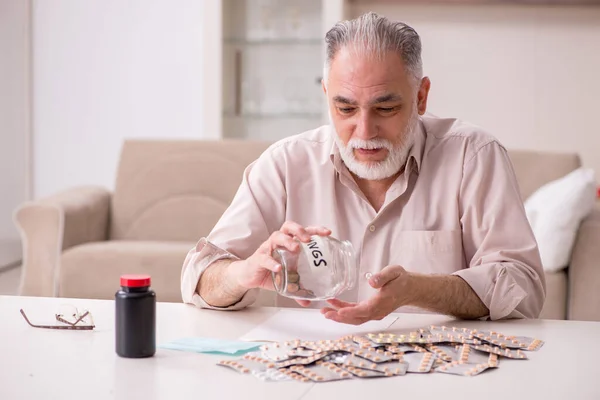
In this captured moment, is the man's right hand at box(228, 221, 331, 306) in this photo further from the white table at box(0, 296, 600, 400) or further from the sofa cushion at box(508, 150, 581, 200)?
the sofa cushion at box(508, 150, 581, 200)

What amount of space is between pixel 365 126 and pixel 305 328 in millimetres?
472

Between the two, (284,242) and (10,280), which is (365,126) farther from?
(10,280)

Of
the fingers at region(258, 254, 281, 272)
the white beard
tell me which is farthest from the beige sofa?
the fingers at region(258, 254, 281, 272)

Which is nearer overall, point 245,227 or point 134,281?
point 134,281

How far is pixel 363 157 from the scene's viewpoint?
6.23 ft

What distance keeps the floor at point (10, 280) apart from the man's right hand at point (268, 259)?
3.27 meters

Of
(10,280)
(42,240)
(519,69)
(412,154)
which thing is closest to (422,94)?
(412,154)

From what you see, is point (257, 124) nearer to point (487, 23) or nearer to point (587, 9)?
point (487, 23)

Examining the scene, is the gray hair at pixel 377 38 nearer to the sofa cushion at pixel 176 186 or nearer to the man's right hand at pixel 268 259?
the man's right hand at pixel 268 259

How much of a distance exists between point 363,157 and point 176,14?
3.68 m

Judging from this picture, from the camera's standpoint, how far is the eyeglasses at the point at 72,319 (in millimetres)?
1566

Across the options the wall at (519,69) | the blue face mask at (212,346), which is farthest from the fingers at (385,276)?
the wall at (519,69)

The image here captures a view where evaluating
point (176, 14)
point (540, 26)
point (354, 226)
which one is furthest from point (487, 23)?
point (354, 226)

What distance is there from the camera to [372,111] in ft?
6.13
